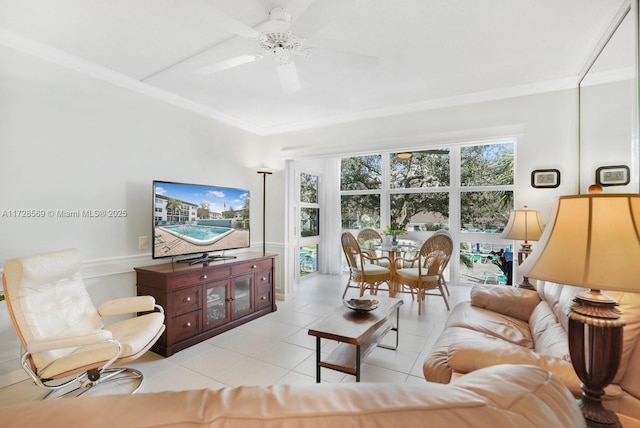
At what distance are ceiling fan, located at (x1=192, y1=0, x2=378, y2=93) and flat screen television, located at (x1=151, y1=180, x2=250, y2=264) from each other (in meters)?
1.37

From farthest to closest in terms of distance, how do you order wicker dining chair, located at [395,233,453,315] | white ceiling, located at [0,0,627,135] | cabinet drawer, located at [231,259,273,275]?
wicker dining chair, located at [395,233,453,315] < cabinet drawer, located at [231,259,273,275] < white ceiling, located at [0,0,627,135]

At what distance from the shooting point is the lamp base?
104 centimetres

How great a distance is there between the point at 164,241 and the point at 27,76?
5.52ft

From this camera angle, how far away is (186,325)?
293cm

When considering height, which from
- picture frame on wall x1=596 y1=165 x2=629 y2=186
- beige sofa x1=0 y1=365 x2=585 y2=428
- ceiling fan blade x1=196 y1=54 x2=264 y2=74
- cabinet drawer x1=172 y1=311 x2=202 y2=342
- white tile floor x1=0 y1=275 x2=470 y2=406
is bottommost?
white tile floor x1=0 y1=275 x2=470 y2=406

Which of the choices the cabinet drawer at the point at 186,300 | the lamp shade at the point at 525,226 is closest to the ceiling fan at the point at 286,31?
the cabinet drawer at the point at 186,300

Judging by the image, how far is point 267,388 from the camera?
0.53 meters

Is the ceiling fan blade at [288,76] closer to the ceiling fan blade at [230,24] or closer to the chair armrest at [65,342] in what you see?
the ceiling fan blade at [230,24]

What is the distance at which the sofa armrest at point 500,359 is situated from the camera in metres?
1.30

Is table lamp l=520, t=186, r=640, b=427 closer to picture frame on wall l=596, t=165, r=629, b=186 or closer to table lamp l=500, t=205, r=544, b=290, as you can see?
picture frame on wall l=596, t=165, r=629, b=186

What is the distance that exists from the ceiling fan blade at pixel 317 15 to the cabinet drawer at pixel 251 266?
98.5 inches

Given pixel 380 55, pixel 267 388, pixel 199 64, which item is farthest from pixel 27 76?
pixel 267 388

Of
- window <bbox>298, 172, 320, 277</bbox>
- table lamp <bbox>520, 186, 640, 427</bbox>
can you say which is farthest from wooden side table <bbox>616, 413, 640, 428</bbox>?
window <bbox>298, 172, 320, 277</bbox>

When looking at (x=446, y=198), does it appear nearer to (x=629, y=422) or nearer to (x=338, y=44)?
(x=338, y=44)
